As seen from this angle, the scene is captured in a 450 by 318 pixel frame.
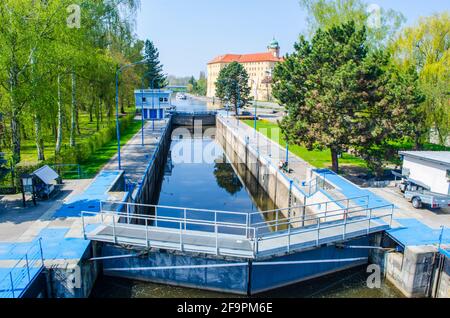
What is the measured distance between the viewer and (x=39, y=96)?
20891 mm

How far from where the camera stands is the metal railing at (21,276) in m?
10.5

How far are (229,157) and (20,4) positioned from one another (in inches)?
1184

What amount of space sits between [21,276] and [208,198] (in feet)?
60.7

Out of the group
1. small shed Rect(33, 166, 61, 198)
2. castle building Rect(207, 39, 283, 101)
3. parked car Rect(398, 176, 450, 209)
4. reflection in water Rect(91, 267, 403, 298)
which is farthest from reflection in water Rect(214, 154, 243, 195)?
castle building Rect(207, 39, 283, 101)

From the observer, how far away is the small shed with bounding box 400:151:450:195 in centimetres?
1848

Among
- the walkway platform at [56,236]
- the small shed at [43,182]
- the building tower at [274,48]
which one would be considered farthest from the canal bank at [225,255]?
the building tower at [274,48]

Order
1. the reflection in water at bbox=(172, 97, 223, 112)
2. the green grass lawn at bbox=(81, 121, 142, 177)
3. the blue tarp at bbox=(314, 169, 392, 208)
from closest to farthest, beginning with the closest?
the blue tarp at bbox=(314, 169, 392, 208), the green grass lawn at bbox=(81, 121, 142, 177), the reflection in water at bbox=(172, 97, 223, 112)

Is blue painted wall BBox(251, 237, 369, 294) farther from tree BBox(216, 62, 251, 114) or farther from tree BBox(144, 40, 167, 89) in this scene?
tree BBox(144, 40, 167, 89)

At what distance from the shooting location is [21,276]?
1134cm

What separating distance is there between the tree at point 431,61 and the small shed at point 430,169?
24.1 ft

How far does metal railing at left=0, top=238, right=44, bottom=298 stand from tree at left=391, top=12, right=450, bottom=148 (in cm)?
2605

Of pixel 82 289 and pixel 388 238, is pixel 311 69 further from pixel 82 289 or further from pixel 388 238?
pixel 82 289

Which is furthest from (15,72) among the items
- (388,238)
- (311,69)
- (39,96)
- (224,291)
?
(388,238)

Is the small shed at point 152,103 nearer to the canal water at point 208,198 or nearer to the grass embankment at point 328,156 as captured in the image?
the canal water at point 208,198
